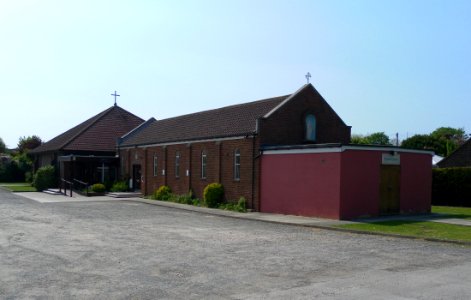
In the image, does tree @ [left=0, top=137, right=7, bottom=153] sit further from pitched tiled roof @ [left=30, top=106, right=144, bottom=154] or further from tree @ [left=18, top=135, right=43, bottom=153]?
pitched tiled roof @ [left=30, top=106, right=144, bottom=154]

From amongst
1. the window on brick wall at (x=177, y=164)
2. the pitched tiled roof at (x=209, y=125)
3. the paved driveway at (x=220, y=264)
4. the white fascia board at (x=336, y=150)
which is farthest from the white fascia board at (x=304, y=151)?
the window on brick wall at (x=177, y=164)

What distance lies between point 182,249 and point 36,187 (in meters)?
36.0

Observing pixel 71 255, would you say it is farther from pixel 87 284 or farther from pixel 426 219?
pixel 426 219

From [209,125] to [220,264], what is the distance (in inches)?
874

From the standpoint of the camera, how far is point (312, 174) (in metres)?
22.9

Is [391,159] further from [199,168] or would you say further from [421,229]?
[199,168]

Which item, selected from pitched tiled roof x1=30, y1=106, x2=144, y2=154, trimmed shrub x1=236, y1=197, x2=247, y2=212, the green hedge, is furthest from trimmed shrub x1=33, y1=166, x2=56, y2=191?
the green hedge

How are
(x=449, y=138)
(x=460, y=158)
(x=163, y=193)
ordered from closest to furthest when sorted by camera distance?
(x=163, y=193)
(x=460, y=158)
(x=449, y=138)

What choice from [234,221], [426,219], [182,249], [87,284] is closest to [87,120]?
[234,221]

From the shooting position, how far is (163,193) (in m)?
34.7

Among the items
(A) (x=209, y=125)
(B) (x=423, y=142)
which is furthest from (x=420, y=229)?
(B) (x=423, y=142)

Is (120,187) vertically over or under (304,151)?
under

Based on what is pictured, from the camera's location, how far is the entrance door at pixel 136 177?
4116cm

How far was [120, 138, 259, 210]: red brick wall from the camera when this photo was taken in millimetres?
27062
